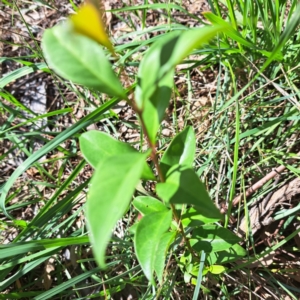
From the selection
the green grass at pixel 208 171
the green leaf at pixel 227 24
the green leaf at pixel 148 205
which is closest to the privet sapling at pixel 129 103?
the green leaf at pixel 148 205

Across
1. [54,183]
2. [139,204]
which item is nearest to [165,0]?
[54,183]

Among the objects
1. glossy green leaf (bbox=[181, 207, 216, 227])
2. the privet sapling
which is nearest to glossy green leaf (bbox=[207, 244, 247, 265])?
glossy green leaf (bbox=[181, 207, 216, 227])

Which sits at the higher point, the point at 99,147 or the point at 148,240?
the point at 99,147

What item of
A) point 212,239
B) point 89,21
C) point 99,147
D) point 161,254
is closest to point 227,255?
point 212,239

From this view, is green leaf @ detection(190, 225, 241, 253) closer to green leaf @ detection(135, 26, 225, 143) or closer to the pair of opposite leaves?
green leaf @ detection(135, 26, 225, 143)

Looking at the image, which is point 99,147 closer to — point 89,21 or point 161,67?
point 161,67

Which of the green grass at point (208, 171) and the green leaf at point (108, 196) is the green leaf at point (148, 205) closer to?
the green grass at point (208, 171)

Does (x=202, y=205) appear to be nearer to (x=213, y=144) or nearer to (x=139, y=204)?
(x=139, y=204)
